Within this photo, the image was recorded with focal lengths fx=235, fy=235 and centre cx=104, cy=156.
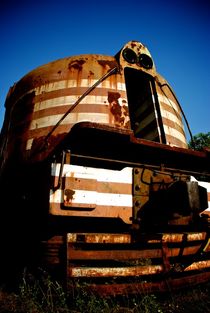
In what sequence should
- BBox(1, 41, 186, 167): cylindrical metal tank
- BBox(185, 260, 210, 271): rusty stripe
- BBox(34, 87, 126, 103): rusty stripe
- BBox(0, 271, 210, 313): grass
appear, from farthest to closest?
BBox(34, 87, 126, 103): rusty stripe, BBox(1, 41, 186, 167): cylindrical metal tank, BBox(185, 260, 210, 271): rusty stripe, BBox(0, 271, 210, 313): grass

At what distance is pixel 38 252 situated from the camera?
8.65 ft

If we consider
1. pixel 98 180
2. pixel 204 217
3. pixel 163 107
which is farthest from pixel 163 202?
pixel 163 107

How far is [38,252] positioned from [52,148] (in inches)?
50.3

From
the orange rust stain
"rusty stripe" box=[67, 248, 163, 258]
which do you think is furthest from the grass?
the orange rust stain

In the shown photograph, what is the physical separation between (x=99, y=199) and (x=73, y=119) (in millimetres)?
1888

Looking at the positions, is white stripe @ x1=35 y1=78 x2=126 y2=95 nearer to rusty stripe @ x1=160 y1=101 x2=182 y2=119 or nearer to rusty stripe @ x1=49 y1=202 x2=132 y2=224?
rusty stripe @ x1=160 y1=101 x2=182 y2=119

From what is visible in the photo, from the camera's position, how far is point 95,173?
2896 millimetres

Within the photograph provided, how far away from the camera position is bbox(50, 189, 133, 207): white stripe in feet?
8.58

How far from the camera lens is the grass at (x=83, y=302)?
2.45 meters

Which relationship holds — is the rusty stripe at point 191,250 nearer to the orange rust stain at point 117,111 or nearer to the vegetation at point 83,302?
the vegetation at point 83,302

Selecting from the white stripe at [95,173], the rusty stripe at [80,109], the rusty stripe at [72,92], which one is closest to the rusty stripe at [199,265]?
the white stripe at [95,173]

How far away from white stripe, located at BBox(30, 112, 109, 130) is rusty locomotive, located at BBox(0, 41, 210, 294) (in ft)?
0.07

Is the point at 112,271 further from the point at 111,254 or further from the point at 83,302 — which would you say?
the point at 83,302

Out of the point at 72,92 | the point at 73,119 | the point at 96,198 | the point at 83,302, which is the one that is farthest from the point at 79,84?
the point at 83,302
